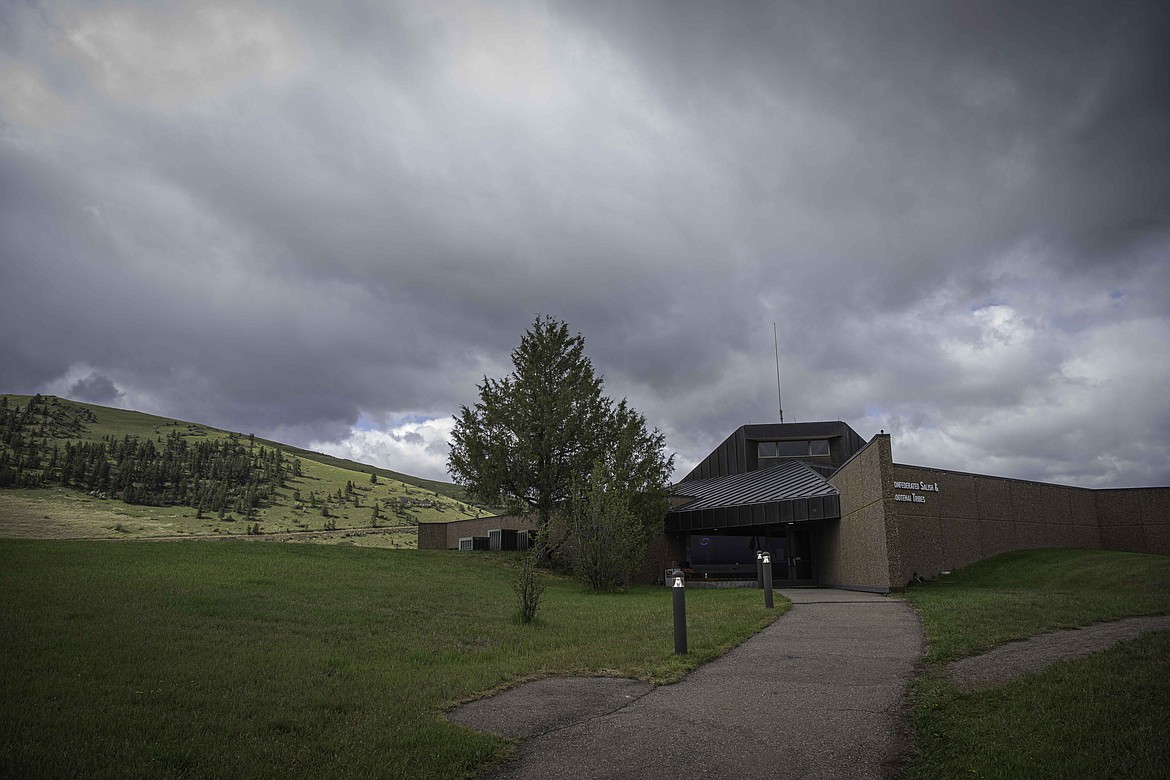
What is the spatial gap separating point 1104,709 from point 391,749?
5993 mm

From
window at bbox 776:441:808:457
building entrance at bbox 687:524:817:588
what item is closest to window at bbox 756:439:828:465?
window at bbox 776:441:808:457

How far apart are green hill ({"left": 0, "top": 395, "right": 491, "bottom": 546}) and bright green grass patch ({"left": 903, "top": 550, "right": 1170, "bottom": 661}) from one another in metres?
32.2

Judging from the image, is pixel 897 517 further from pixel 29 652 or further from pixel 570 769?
pixel 29 652

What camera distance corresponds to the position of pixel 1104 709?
19.1ft

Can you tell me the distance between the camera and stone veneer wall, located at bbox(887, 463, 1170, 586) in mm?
22500

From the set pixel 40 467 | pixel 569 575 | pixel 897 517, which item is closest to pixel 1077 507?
pixel 897 517

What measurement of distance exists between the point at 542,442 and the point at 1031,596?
19695 mm

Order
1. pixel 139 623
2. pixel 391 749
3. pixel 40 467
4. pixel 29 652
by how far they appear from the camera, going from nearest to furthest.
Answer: pixel 391 749, pixel 29 652, pixel 139 623, pixel 40 467

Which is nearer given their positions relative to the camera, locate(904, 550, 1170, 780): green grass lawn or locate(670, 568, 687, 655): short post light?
locate(904, 550, 1170, 780): green grass lawn

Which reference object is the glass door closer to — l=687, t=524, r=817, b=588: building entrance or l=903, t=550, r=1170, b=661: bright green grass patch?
l=687, t=524, r=817, b=588: building entrance

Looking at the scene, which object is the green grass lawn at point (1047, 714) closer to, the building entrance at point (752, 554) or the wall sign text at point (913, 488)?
the wall sign text at point (913, 488)

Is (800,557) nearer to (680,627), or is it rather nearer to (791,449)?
(791,449)

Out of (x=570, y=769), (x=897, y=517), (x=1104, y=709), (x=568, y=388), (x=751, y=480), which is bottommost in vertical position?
(x=570, y=769)

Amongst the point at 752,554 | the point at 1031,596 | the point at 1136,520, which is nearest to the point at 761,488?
the point at 752,554
